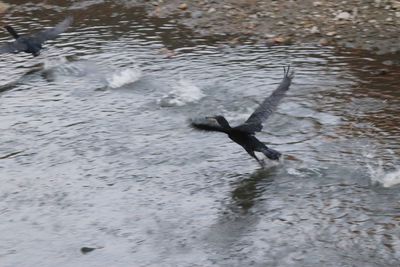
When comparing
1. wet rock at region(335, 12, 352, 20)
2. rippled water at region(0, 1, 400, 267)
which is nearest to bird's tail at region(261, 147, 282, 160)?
rippled water at region(0, 1, 400, 267)

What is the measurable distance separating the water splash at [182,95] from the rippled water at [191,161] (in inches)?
1.1

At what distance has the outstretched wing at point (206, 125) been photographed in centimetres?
666

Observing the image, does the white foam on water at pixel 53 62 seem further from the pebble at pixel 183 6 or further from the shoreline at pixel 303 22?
the pebble at pixel 183 6

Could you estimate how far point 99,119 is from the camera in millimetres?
8234

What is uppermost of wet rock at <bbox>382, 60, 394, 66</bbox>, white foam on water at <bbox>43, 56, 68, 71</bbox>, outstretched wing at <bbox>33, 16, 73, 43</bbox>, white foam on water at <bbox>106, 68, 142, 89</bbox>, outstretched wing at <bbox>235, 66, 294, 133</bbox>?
outstretched wing at <bbox>33, 16, 73, 43</bbox>

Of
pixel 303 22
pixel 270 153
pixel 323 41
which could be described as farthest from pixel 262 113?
pixel 303 22

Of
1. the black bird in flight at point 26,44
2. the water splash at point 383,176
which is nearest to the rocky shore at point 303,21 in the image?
the black bird in flight at point 26,44

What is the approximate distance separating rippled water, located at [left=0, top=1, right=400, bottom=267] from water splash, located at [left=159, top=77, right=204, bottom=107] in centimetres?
3

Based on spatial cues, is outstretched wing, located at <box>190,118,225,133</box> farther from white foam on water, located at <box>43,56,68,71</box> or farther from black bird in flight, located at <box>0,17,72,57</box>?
black bird in flight, located at <box>0,17,72,57</box>

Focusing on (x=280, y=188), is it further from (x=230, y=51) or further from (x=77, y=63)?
(x=77, y=63)

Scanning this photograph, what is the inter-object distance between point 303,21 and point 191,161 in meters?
4.34

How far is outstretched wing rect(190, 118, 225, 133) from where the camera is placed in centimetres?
666

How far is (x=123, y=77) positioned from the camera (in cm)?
927

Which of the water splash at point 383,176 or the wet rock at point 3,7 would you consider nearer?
the water splash at point 383,176
